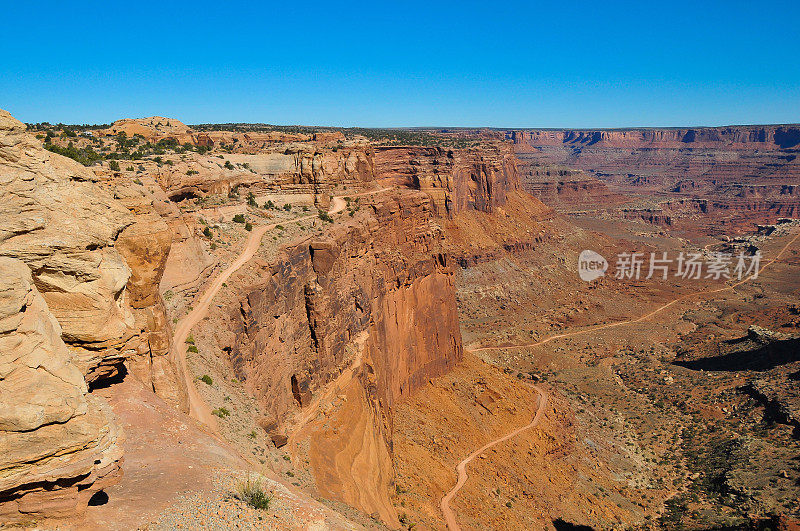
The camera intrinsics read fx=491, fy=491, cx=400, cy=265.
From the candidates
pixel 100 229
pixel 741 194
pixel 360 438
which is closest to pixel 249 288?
pixel 360 438

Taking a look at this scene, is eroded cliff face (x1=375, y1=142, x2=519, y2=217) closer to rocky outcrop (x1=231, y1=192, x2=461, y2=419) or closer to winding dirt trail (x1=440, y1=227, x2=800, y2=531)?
winding dirt trail (x1=440, y1=227, x2=800, y2=531)

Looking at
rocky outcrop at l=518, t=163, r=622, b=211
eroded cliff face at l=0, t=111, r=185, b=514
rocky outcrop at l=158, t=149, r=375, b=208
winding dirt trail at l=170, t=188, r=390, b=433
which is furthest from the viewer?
rocky outcrop at l=518, t=163, r=622, b=211

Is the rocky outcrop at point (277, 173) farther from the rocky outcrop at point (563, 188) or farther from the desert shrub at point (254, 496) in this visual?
the rocky outcrop at point (563, 188)

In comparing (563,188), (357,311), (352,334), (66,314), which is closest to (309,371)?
(352,334)

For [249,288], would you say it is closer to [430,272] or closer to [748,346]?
[430,272]

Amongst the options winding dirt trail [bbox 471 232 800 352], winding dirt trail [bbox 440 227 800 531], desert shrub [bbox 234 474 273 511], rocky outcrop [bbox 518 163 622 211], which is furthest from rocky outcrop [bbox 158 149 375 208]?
rocky outcrop [bbox 518 163 622 211]

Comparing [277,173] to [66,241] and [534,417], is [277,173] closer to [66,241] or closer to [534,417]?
[534,417]

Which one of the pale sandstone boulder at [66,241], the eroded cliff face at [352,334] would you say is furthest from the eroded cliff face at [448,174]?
the pale sandstone boulder at [66,241]
